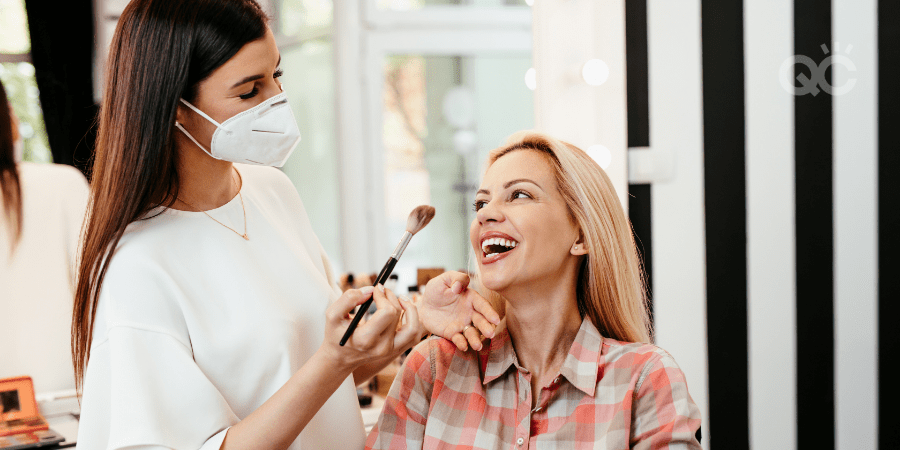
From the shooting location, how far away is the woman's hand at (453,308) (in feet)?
4.35

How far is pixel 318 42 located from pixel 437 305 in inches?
125

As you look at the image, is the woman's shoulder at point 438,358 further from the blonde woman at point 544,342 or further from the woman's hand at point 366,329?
the woman's hand at point 366,329

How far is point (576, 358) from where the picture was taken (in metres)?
1.29

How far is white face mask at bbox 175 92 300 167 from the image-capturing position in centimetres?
113

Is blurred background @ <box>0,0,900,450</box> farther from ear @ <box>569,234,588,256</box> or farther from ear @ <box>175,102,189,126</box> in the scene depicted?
ear @ <box>175,102,189,126</box>

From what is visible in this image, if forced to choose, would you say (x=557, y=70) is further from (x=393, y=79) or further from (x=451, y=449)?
(x=393, y=79)

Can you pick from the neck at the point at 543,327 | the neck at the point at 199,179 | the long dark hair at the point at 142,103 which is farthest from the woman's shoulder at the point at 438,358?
the long dark hair at the point at 142,103

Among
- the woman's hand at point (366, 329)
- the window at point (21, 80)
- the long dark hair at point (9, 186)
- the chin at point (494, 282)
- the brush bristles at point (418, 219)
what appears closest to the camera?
the woman's hand at point (366, 329)

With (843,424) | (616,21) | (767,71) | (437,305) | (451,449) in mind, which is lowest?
(843,424)

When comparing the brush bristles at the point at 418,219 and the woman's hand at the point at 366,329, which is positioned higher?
the brush bristles at the point at 418,219

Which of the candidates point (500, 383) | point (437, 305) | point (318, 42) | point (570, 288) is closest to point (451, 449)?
point (500, 383)

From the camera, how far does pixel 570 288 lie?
1418mm

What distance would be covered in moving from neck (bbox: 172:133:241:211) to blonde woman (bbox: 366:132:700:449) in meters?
0.49
